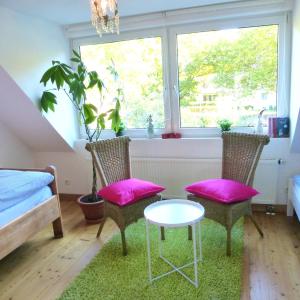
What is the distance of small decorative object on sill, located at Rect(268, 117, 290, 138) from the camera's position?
2980mm

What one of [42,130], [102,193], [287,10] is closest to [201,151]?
[102,193]

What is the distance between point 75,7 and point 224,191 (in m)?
2.11

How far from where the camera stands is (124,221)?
95.8 inches

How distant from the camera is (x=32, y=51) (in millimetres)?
2939

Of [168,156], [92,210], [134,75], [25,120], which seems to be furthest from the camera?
[134,75]

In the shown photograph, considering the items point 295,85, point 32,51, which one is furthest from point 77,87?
point 295,85

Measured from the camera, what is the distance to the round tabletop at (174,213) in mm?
1954

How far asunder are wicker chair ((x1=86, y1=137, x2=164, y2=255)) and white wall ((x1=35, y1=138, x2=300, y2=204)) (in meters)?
0.46

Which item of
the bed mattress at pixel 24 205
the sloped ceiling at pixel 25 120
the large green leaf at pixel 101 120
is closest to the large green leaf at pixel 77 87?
the large green leaf at pixel 101 120

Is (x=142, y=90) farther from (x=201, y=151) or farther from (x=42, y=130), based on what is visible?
(x=42, y=130)

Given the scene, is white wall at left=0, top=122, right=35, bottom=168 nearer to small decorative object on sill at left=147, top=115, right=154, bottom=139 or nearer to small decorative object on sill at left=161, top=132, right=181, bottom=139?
small decorative object on sill at left=147, top=115, right=154, bottom=139

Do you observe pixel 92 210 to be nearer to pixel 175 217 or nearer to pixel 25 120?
pixel 25 120

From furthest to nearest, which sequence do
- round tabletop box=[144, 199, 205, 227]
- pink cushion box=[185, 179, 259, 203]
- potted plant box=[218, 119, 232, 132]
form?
potted plant box=[218, 119, 232, 132] < pink cushion box=[185, 179, 259, 203] < round tabletop box=[144, 199, 205, 227]

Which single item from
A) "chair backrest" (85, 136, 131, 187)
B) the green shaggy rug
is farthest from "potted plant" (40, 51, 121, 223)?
the green shaggy rug
